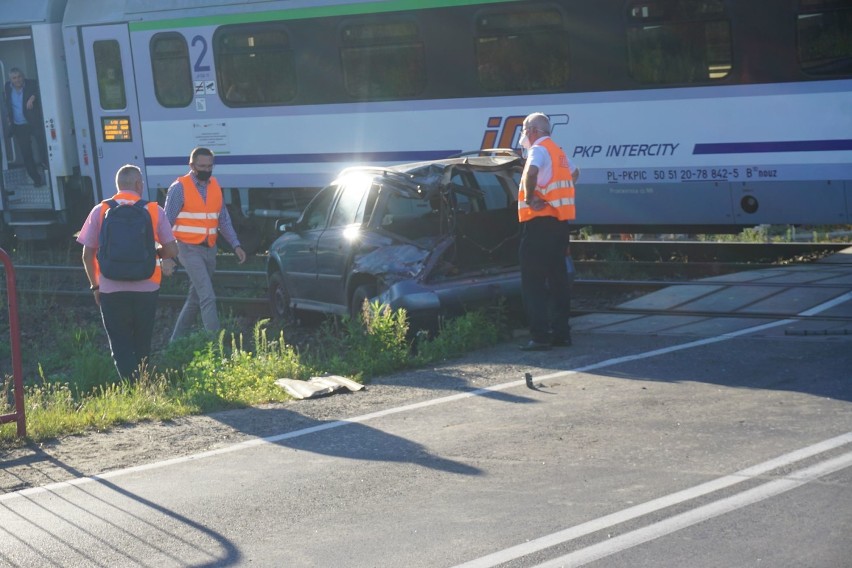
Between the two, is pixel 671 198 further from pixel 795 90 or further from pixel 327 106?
pixel 327 106

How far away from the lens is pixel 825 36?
13.5 metres

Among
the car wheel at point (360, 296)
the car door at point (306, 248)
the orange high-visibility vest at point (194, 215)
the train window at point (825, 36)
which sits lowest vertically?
the car wheel at point (360, 296)

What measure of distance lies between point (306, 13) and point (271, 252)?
4.83 meters

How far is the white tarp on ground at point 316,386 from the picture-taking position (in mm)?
9570

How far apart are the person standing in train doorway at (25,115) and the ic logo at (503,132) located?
8.31m

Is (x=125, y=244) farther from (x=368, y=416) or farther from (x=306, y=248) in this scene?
(x=306, y=248)

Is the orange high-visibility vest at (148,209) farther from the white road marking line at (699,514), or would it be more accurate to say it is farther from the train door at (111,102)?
the train door at (111,102)

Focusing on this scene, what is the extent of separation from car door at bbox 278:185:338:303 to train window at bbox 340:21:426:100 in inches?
157

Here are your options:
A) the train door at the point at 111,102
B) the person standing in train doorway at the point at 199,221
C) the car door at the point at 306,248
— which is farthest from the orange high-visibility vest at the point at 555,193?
the train door at the point at 111,102

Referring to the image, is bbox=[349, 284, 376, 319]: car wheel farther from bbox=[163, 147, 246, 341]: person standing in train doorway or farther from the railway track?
the railway track

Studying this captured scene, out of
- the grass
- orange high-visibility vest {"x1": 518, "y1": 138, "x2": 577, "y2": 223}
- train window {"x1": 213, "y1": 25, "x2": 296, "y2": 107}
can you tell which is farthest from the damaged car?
train window {"x1": 213, "y1": 25, "x2": 296, "y2": 107}

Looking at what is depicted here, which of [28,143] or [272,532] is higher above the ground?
[28,143]

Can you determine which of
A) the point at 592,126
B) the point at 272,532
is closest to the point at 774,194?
the point at 592,126

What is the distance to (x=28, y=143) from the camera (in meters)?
20.8
